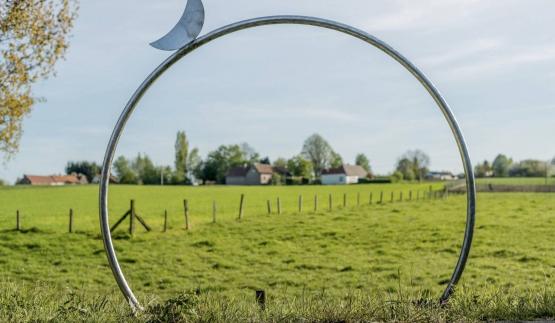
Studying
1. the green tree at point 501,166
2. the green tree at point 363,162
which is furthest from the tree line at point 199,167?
the green tree at point 501,166

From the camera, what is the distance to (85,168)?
9306 centimetres

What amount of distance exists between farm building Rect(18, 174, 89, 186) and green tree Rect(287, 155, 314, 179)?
33.1m

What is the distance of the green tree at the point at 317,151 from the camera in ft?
239

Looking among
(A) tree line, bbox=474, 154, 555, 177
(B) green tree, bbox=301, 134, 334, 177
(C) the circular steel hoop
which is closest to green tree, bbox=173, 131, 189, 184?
(B) green tree, bbox=301, 134, 334, 177

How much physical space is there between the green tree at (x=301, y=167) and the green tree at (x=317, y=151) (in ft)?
3.37

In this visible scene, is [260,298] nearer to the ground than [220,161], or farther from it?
nearer to the ground

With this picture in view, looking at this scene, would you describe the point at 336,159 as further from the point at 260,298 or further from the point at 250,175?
the point at 260,298

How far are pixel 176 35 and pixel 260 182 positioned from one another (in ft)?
288

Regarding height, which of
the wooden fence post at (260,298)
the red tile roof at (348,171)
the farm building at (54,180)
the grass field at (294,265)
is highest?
the red tile roof at (348,171)

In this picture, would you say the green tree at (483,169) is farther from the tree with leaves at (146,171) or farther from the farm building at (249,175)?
the tree with leaves at (146,171)

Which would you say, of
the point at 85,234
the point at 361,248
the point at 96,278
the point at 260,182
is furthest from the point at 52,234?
the point at 260,182

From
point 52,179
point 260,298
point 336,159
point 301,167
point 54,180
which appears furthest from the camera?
point 52,179

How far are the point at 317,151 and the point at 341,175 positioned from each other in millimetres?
18351

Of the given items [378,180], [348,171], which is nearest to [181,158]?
[348,171]
